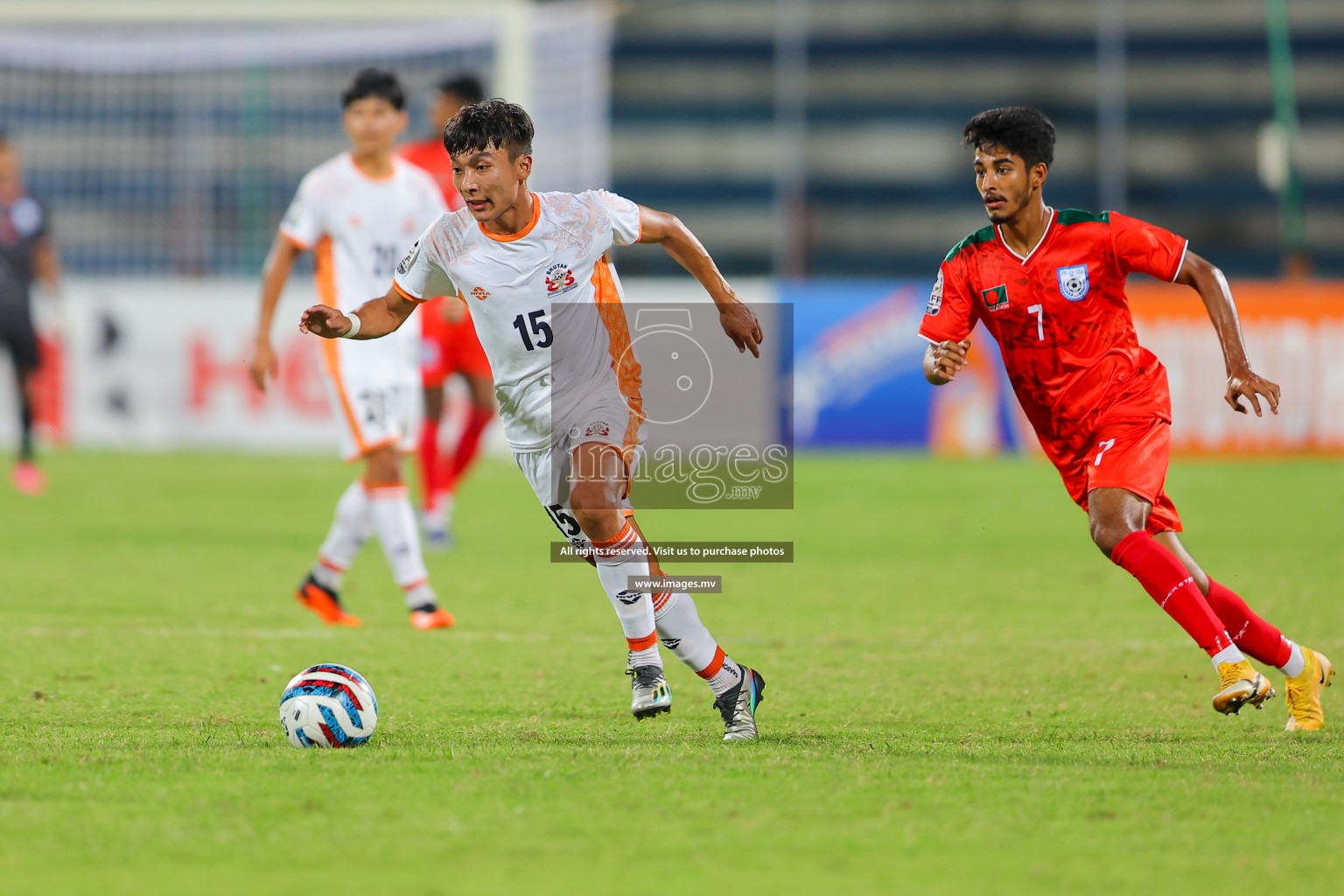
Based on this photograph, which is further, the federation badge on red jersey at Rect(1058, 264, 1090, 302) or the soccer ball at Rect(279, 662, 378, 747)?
the federation badge on red jersey at Rect(1058, 264, 1090, 302)

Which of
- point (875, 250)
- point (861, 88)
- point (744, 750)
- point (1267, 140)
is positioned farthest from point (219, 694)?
point (861, 88)

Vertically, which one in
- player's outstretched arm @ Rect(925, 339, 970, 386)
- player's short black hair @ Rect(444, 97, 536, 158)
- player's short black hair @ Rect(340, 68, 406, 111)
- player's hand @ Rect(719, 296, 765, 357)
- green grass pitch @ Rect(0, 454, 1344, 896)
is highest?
player's short black hair @ Rect(340, 68, 406, 111)

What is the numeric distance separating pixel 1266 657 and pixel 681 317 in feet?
15.7

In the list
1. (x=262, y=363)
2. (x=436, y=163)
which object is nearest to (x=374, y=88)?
(x=262, y=363)

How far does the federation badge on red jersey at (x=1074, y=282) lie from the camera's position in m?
5.08

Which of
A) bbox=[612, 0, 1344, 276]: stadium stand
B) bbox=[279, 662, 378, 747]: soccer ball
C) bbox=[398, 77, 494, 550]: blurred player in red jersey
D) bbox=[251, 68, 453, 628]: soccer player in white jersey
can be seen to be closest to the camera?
bbox=[279, 662, 378, 747]: soccer ball

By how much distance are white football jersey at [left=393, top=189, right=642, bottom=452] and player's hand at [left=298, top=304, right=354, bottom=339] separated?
0.27 m

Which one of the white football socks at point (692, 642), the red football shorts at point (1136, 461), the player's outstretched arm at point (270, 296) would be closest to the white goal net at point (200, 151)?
the player's outstretched arm at point (270, 296)

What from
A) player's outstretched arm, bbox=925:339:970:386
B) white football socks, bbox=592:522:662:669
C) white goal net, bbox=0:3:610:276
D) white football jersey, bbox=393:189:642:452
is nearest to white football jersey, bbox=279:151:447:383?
white football jersey, bbox=393:189:642:452

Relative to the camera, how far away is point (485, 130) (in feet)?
15.4

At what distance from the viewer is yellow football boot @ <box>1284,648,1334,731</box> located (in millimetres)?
4898

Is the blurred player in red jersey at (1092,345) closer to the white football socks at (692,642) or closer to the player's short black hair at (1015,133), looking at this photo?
the player's short black hair at (1015,133)

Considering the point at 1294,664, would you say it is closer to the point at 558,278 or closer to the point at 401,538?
the point at 558,278

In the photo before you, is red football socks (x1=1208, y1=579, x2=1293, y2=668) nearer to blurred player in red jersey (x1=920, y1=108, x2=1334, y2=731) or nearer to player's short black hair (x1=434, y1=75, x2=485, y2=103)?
blurred player in red jersey (x1=920, y1=108, x2=1334, y2=731)
